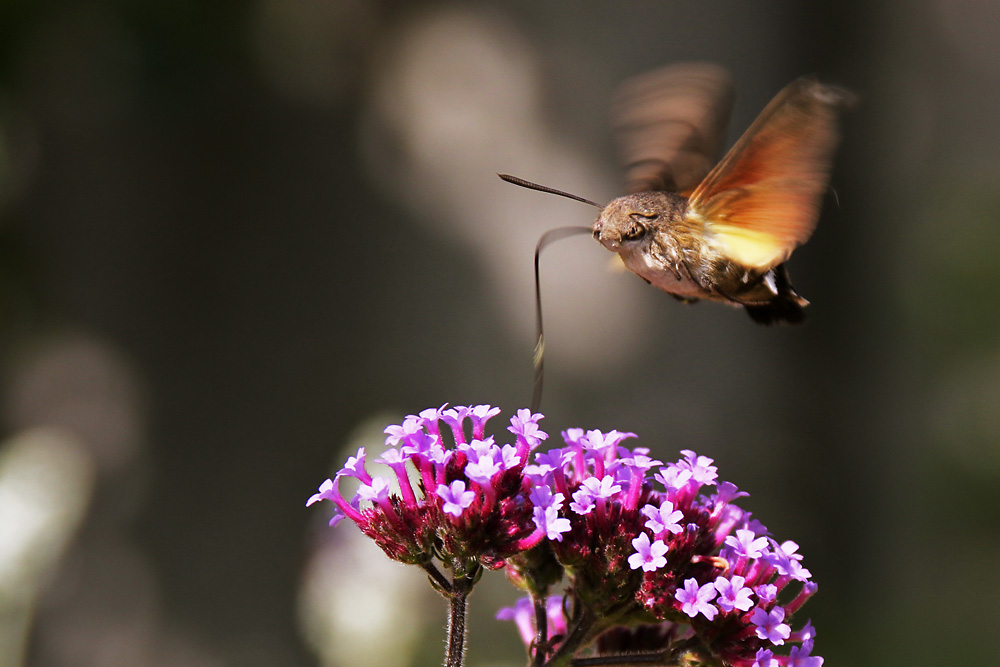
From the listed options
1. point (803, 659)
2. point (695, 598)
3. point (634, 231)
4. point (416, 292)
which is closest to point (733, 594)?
point (695, 598)

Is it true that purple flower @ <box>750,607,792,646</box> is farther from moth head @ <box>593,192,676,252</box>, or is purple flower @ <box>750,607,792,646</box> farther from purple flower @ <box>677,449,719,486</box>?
moth head @ <box>593,192,676,252</box>

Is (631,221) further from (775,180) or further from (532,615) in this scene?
(532,615)

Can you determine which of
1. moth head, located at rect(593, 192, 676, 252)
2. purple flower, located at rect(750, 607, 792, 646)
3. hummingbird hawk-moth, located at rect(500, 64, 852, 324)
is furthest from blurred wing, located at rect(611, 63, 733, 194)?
purple flower, located at rect(750, 607, 792, 646)

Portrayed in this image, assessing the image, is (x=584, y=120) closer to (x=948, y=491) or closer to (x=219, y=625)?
(x=948, y=491)

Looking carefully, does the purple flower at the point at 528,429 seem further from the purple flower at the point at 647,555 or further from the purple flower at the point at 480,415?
the purple flower at the point at 647,555

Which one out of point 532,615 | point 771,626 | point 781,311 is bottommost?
point 532,615

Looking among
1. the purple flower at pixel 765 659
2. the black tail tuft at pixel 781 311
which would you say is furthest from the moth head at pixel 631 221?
the purple flower at pixel 765 659
